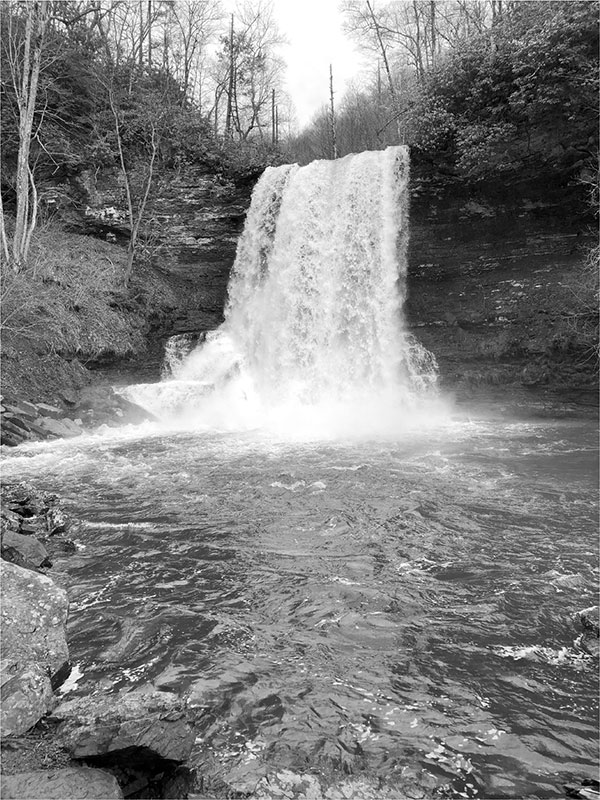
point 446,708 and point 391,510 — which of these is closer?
point 446,708

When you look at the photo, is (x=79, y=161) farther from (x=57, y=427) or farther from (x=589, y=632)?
(x=589, y=632)

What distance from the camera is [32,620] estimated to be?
3312 mm

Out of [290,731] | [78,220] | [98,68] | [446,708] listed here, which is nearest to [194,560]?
[290,731]

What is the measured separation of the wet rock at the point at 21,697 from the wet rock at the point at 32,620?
7.3 inches

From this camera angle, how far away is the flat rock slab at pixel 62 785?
2051 millimetres

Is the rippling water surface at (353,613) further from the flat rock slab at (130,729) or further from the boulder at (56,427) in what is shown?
the boulder at (56,427)

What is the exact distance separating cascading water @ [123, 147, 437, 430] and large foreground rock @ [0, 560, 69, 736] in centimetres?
1041

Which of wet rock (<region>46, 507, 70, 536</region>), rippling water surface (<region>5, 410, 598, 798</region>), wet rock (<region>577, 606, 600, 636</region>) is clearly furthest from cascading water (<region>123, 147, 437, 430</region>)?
wet rock (<region>577, 606, 600, 636</region>)

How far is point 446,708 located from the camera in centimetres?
309

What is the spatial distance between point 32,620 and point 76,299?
12.8m

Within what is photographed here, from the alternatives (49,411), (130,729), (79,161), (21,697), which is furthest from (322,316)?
(130,729)

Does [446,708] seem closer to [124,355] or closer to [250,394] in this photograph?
[250,394]

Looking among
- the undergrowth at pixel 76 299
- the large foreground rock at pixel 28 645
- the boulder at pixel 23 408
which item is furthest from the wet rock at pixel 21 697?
the undergrowth at pixel 76 299

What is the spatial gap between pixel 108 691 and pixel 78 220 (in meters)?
18.2
